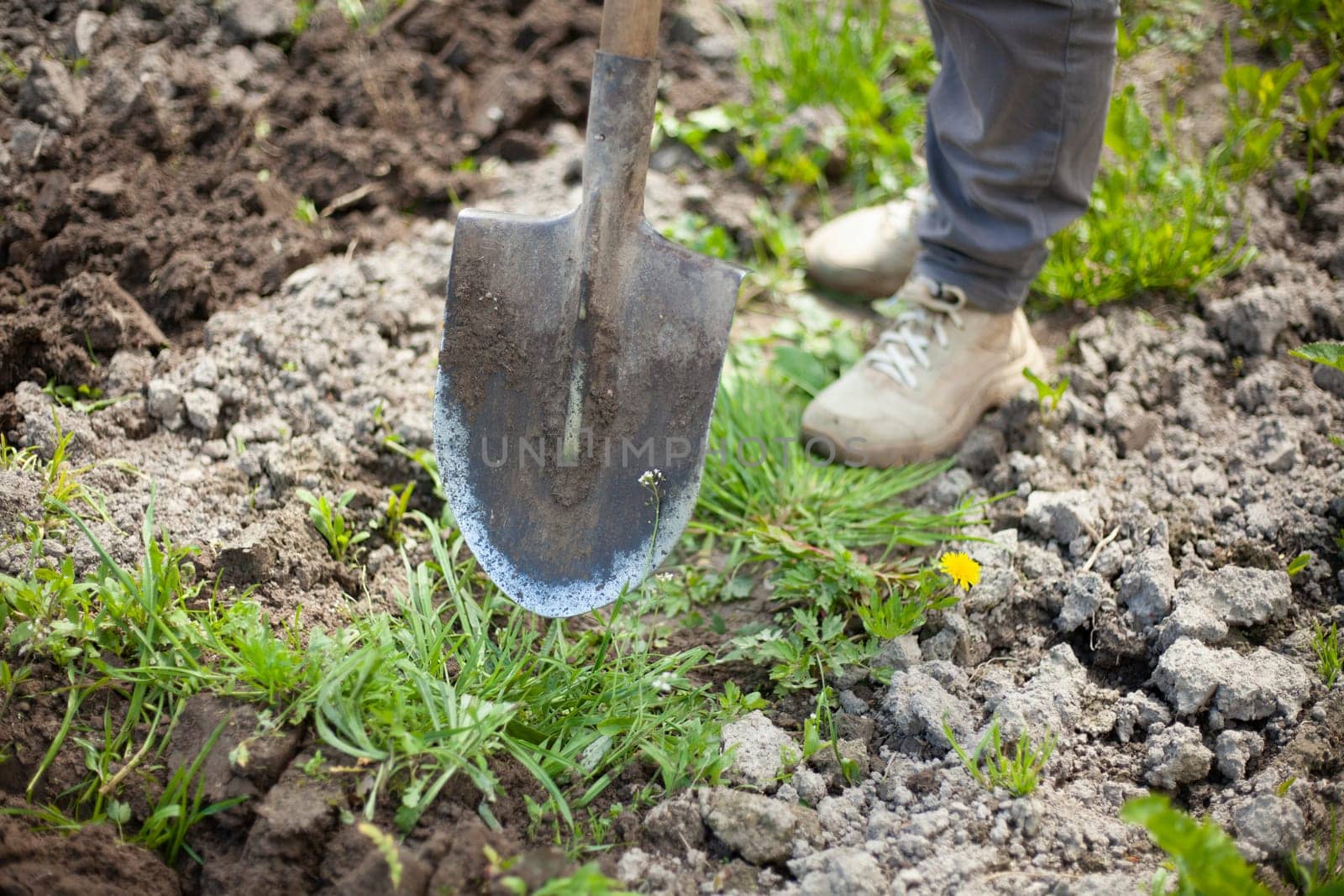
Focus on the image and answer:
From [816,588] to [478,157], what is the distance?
1.87 meters

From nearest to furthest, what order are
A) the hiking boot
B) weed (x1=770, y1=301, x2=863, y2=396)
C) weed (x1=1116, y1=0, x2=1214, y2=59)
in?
weed (x1=770, y1=301, x2=863, y2=396), the hiking boot, weed (x1=1116, y1=0, x2=1214, y2=59)

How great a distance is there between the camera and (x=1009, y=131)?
1993 mm

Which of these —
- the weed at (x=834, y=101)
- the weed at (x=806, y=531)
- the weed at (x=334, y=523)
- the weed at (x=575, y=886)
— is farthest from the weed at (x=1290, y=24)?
the weed at (x=575, y=886)

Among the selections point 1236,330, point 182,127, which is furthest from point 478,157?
point 1236,330

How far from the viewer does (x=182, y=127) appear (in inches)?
109

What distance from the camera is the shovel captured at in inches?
70.5

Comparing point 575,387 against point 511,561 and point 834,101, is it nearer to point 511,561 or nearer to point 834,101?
point 511,561

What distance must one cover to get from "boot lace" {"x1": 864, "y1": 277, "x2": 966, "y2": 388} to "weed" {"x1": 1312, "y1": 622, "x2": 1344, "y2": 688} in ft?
3.16

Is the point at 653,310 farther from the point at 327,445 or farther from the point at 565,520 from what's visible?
the point at 327,445

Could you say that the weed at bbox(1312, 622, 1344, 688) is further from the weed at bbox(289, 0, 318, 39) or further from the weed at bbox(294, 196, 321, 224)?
the weed at bbox(289, 0, 318, 39)

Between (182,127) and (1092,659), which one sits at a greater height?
(182,127)

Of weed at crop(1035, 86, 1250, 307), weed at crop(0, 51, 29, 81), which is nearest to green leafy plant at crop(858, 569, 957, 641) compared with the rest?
weed at crop(1035, 86, 1250, 307)

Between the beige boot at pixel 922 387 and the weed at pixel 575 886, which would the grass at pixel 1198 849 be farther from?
the beige boot at pixel 922 387

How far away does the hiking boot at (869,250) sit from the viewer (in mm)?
2797
